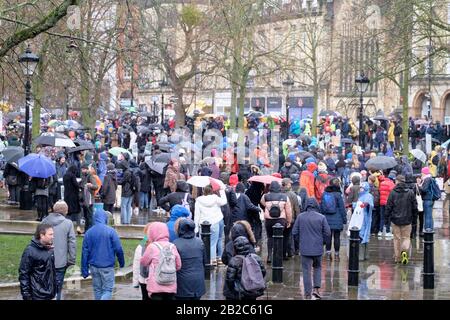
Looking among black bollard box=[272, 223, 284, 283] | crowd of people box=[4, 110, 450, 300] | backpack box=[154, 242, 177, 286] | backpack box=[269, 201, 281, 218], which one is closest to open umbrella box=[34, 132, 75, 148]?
crowd of people box=[4, 110, 450, 300]

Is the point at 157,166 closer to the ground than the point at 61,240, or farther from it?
farther from it

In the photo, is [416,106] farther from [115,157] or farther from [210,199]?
[210,199]

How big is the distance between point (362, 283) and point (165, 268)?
235 inches

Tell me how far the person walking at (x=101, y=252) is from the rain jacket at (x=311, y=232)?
11.0ft

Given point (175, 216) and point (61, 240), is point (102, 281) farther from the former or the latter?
point (175, 216)

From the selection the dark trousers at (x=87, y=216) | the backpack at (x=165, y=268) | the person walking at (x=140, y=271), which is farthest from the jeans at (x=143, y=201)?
the backpack at (x=165, y=268)

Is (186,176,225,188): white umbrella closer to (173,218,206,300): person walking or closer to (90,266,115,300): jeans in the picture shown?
(90,266,115,300): jeans

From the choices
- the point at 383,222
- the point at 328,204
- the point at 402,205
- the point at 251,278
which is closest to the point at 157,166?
the point at 383,222

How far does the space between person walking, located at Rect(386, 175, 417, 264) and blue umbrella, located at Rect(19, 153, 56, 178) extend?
24.1 ft

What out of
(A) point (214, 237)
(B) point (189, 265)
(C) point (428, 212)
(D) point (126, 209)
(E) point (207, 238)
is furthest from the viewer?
(D) point (126, 209)

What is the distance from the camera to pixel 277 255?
1727 cm

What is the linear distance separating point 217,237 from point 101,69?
1743 cm

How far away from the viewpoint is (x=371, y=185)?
2217 cm

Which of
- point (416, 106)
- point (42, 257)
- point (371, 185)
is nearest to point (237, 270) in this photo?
point (42, 257)
